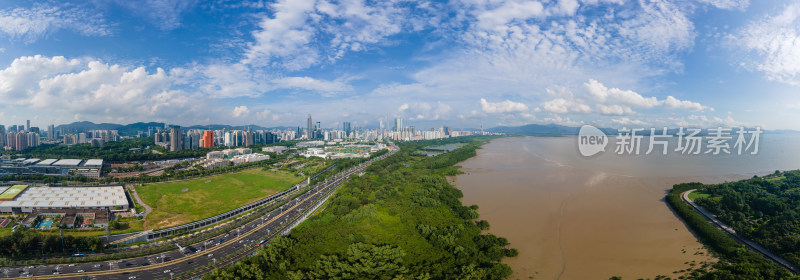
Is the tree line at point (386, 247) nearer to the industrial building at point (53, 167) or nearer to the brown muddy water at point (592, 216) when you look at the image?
the brown muddy water at point (592, 216)

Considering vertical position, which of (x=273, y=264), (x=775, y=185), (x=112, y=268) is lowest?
(x=112, y=268)

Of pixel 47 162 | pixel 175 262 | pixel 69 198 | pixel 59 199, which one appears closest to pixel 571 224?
pixel 175 262

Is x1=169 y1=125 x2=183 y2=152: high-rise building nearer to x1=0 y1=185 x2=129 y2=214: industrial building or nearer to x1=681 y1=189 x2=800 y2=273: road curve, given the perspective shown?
x1=0 y1=185 x2=129 y2=214: industrial building

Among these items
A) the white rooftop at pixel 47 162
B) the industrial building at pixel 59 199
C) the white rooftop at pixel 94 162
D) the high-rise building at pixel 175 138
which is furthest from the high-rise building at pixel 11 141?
the industrial building at pixel 59 199

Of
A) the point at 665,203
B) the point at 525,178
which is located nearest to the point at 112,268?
the point at 525,178

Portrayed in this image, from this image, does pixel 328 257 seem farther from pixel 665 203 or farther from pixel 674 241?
pixel 665 203

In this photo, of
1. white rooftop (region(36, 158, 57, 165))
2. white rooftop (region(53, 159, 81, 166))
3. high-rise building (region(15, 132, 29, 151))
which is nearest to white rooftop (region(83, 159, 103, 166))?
white rooftop (region(53, 159, 81, 166))
